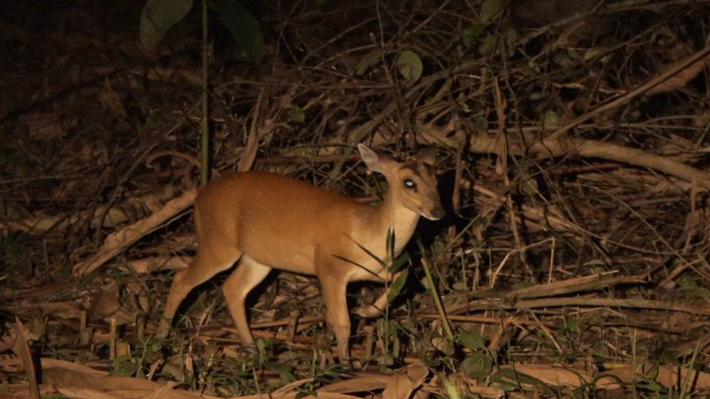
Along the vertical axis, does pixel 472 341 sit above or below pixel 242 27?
below

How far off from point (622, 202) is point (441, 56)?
1602 mm

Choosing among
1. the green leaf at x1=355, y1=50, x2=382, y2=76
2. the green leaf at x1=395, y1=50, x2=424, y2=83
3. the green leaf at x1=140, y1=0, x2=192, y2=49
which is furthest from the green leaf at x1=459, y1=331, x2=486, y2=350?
the green leaf at x1=140, y1=0, x2=192, y2=49

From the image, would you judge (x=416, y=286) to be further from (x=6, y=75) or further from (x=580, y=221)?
(x=6, y=75)

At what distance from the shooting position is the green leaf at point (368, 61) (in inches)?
322

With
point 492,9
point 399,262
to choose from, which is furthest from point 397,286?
point 492,9

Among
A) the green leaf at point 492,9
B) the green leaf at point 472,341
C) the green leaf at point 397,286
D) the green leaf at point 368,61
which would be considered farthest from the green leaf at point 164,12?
the green leaf at point 472,341

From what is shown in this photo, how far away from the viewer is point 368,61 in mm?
8211

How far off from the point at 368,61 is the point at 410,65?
0.30 meters

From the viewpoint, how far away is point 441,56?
27.1ft

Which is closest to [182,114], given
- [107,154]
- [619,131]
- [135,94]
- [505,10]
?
[107,154]

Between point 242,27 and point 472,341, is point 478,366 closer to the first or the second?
point 472,341

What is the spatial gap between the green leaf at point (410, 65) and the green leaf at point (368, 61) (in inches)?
6.2

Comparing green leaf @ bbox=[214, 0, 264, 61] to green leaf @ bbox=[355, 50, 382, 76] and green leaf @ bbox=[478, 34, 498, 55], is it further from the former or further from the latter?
green leaf @ bbox=[478, 34, 498, 55]

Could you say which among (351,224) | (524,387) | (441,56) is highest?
(441,56)
